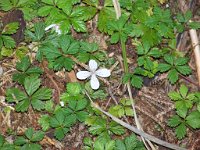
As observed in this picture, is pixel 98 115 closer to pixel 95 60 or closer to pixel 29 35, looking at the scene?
pixel 95 60

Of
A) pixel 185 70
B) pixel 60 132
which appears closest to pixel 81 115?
pixel 60 132

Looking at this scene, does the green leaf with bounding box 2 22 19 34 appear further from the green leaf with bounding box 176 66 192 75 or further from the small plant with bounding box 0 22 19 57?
the green leaf with bounding box 176 66 192 75

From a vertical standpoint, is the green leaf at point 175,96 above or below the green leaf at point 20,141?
above

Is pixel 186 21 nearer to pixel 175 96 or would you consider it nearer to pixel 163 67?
pixel 163 67

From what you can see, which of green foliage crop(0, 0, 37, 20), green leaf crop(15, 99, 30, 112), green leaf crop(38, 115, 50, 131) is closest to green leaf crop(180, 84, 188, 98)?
green leaf crop(38, 115, 50, 131)

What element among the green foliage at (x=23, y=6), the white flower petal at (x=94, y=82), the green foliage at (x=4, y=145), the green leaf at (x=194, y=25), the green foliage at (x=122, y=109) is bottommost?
the green foliage at (x=4, y=145)

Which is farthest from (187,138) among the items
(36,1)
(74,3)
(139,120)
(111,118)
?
(36,1)

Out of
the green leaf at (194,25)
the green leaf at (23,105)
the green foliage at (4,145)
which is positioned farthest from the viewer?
the green leaf at (194,25)

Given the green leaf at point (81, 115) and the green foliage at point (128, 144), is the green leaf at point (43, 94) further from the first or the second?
the green foliage at point (128, 144)

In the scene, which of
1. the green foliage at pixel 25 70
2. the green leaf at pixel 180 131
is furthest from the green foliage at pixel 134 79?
the green foliage at pixel 25 70
